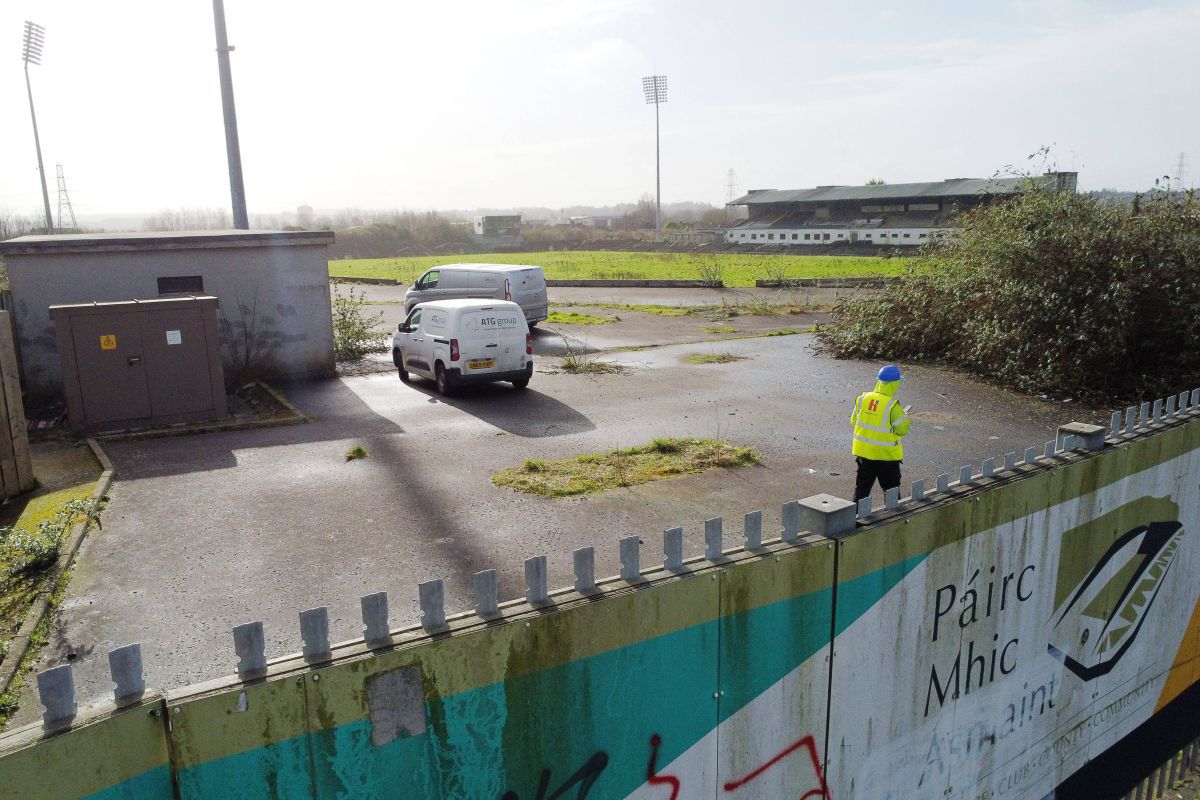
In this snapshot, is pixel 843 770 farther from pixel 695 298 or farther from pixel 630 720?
pixel 695 298

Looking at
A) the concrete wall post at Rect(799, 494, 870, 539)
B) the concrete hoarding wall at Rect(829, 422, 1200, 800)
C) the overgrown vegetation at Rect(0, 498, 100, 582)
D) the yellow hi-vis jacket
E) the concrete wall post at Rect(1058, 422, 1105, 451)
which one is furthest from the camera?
the yellow hi-vis jacket

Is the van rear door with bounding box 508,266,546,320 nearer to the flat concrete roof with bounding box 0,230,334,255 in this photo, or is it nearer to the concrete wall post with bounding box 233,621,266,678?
the flat concrete roof with bounding box 0,230,334,255

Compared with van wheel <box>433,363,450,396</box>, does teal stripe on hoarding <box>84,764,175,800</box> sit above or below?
above

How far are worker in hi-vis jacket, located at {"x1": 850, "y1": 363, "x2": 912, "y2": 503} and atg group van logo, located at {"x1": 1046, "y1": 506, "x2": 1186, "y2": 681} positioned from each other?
2517 mm

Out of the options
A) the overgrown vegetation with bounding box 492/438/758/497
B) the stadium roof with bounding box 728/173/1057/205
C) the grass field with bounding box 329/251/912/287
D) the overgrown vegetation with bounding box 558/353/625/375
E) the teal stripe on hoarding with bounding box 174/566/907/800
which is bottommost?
the overgrown vegetation with bounding box 558/353/625/375

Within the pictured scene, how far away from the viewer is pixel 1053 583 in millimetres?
4938

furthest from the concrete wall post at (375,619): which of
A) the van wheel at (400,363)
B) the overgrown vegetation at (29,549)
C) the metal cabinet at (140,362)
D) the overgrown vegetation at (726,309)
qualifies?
the overgrown vegetation at (726,309)

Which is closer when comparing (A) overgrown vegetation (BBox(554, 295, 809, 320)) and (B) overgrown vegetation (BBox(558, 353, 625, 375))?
(B) overgrown vegetation (BBox(558, 353, 625, 375))

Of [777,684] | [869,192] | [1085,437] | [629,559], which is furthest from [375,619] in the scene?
[869,192]

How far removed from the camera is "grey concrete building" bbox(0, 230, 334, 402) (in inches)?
604

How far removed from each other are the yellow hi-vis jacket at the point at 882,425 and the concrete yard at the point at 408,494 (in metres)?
1.36

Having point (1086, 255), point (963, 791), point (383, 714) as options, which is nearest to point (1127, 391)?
point (1086, 255)

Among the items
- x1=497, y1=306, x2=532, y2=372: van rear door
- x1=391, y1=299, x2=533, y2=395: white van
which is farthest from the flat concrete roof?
x1=497, y1=306, x2=532, y2=372: van rear door

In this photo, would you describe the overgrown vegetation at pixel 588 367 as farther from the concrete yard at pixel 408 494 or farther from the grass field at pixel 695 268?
the grass field at pixel 695 268
